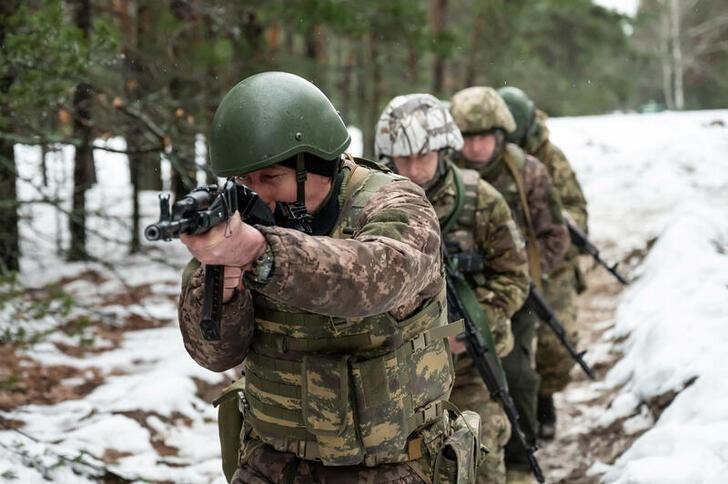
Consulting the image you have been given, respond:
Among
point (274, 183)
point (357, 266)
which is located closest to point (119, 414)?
point (274, 183)

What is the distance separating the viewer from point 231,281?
7.91 feet

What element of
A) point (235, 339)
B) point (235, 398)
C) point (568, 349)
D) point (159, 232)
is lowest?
point (568, 349)

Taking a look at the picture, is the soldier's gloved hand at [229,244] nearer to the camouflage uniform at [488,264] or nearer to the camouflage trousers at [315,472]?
the camouflage trousers at [315,472]

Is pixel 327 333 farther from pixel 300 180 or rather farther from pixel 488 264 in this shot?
pixel 488 264

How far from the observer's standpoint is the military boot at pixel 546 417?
659cm

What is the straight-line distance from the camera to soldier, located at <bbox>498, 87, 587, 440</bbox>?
6.74 metres

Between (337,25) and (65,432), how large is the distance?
596cm

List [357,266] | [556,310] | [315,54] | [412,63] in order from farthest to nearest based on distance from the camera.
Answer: [315,54]
[412,63]
[556,310]
[357,266]

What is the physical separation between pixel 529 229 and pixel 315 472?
11.3ft

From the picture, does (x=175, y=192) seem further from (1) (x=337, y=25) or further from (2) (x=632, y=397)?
(2) (x=632, y=397)

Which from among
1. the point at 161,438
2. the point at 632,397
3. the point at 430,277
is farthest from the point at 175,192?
the point at 430,277

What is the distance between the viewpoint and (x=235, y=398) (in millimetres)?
3270

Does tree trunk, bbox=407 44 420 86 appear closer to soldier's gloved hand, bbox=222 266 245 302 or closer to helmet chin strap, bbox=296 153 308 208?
helmet chin strap, bbox=296 153 308 208

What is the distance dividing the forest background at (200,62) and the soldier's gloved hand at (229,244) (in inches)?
125
